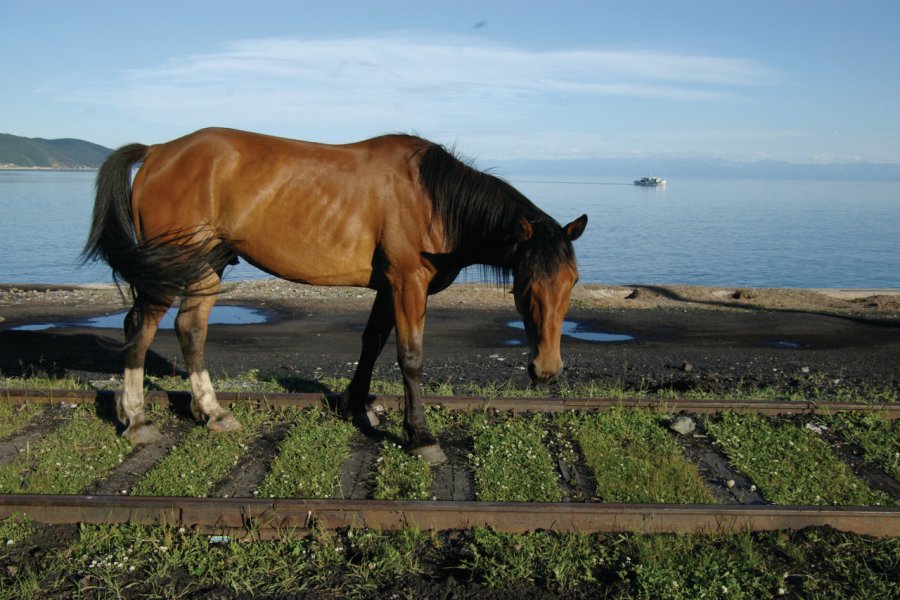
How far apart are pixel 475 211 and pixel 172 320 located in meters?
11.1

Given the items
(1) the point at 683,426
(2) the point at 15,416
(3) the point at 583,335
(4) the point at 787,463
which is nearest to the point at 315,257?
(2) the point at 15,416

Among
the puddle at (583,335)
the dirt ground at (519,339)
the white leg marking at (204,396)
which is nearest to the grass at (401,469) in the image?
the white leg marking at (204,396)

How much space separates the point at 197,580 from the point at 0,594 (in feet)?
3.17

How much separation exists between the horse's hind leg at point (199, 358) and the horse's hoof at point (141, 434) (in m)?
0.43

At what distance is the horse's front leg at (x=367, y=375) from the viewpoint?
6.95 meters

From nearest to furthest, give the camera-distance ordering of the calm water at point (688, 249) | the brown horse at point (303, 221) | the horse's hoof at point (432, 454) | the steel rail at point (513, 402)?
the horse's hoof at point (432, 454), the brown horse at point (303, 221), the steel rail at point (513, 402), the calm water at point (688, 249)

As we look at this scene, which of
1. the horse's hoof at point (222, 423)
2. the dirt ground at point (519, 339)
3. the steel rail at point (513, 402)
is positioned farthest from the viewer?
the dirt ground at point (519, 339)

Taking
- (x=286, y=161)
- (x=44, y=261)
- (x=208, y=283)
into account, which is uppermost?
(x=286, y=161)

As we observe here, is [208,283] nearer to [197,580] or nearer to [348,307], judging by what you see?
[197,580]

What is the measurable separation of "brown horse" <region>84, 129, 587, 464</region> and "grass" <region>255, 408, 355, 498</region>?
64cm

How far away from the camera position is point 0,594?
407 centimetres

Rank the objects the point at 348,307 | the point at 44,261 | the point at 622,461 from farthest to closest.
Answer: the point at 44,261
the point at 348,307
the point at 622,461

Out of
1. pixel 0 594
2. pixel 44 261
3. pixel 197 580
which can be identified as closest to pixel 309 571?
pixel 197 580

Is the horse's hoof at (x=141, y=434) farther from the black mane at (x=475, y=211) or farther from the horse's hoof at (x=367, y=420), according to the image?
the black mane at (x=475, y=211)
